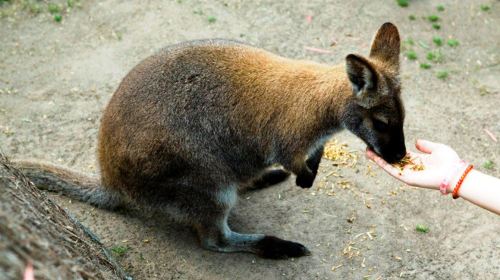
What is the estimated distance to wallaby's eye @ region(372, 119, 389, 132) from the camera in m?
3.63

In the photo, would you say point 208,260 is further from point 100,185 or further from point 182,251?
point 100,185

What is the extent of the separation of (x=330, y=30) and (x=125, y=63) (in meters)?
2.23

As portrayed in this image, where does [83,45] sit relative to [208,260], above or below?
above

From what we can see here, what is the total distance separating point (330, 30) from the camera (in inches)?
253

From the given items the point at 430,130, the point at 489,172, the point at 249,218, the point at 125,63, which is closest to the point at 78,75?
the point at 125,63

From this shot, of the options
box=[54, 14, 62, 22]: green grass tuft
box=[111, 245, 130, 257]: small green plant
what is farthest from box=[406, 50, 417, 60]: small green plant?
box=[54, 14, 62, 22]: green grass tuft

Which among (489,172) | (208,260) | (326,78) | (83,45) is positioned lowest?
(208,260)

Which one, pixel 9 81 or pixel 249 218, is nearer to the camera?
pixel 249 218

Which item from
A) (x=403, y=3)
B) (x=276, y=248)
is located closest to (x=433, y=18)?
(x=403, y=3)

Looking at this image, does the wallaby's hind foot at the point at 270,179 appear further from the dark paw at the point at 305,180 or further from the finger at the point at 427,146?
the finger at the point at 427,146

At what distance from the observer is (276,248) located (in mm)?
4219

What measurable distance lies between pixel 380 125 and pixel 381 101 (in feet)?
0.54

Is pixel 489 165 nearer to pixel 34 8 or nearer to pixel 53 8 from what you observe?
pixel 53 8

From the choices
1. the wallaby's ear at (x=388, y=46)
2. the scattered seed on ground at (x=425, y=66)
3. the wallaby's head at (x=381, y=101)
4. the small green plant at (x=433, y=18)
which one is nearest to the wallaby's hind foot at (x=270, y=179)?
the wallaby's head at (x=381, y=101)
